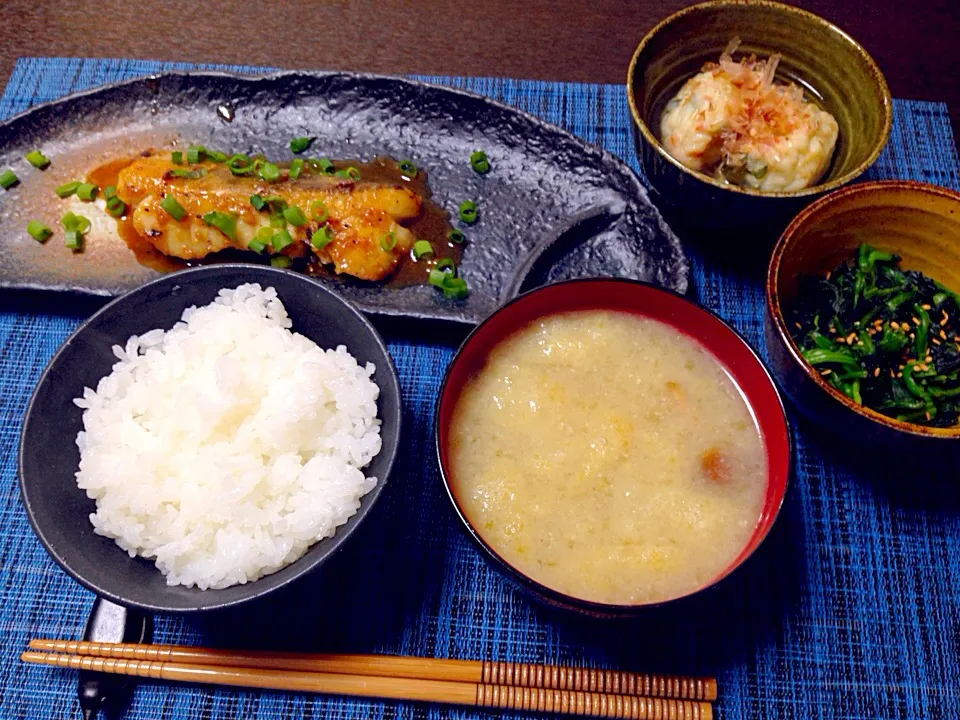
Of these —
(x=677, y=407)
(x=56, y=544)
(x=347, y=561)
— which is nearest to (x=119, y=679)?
(x=56, y=544)

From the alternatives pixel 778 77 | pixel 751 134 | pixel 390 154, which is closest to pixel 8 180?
pixel 390 154

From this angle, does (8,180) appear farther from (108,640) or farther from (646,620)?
(646,620)

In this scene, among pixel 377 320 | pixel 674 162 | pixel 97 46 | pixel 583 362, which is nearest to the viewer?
pixel 583 362

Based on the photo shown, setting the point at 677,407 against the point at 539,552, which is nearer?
the point at 539,552

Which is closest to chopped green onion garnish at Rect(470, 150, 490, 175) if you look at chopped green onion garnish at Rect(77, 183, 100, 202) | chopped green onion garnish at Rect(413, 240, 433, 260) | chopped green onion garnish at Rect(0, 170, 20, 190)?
chopped green onion garnish at Rect(413, 240, 433, 260)

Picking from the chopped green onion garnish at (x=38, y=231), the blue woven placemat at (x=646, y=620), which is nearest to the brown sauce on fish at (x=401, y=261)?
the chopped green onion garnish at (x=38, y=231)

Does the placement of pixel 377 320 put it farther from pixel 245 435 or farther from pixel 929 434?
pixel 929 434

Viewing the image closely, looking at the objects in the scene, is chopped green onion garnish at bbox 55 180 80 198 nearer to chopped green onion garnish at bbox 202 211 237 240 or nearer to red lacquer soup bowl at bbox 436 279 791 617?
chopped green onion garnish at bbox 202 211 237 240
